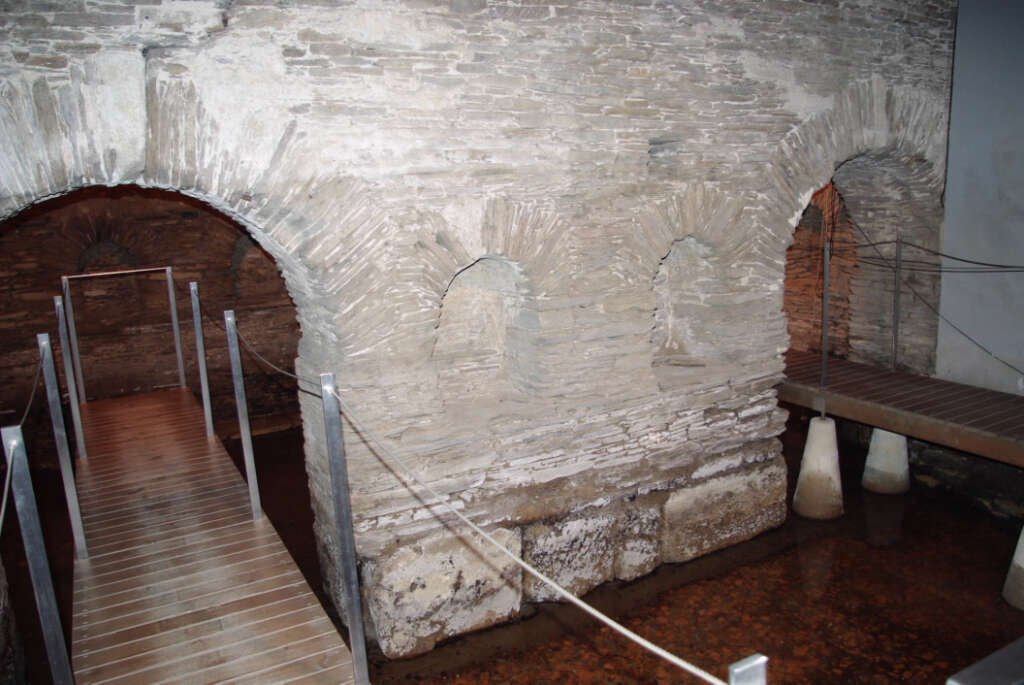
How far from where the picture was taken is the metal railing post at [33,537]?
8.31 ft

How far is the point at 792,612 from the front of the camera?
5.11 metres

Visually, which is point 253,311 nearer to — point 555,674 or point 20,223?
point 20,223

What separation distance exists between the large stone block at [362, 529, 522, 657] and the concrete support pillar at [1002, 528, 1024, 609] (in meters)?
3.53

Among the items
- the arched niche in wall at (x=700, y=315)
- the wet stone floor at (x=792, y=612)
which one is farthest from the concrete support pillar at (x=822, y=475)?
the arched niche in wall at (x=700, y=315)

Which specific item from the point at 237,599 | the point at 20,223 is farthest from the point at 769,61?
the point at 20,223

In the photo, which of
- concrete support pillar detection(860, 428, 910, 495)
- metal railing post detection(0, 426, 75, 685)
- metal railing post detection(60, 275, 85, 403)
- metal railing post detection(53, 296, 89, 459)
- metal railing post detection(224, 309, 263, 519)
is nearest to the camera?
metal railing post detection(0, 426, 75, 685)

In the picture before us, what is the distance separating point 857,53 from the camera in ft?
19.2

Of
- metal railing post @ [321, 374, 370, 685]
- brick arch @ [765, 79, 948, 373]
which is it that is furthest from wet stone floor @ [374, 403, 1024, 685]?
brick arch @ [765, 79, 948, 373]

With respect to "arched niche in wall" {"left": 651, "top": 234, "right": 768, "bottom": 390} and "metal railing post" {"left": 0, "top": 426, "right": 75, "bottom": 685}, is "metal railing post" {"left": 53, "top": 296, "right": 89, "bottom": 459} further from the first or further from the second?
"arched niche in wall" {"left": 651, "top": 234, "right": 768, "bottom": 390}

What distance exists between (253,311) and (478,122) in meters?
6.05

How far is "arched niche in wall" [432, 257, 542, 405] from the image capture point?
4.99 meters

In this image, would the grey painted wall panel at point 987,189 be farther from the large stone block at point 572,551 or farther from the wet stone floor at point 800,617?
the large stone block at point 572,551

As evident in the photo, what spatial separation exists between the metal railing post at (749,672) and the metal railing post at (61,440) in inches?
161

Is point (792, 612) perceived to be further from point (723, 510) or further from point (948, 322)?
point (948, 322)
